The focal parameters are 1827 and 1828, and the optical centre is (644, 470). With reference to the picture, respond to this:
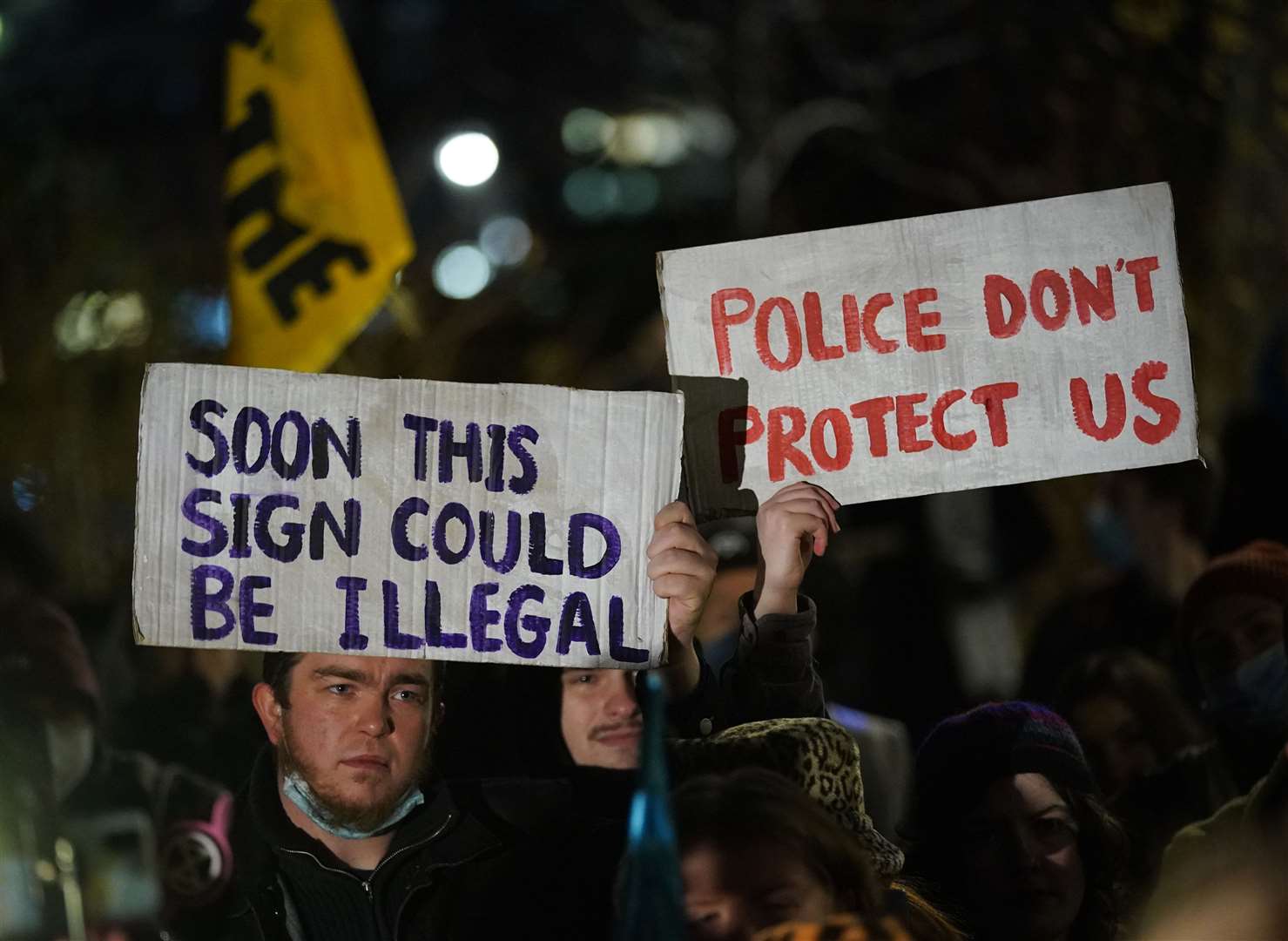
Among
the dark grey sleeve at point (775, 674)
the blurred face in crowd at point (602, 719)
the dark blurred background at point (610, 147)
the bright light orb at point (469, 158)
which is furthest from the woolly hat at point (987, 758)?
→ the bright light orb at point (469, 158)

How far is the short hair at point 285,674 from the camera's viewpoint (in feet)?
9.70

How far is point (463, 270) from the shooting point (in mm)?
20906

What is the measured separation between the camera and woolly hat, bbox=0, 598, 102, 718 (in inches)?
153

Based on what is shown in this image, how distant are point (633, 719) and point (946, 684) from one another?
286 cm

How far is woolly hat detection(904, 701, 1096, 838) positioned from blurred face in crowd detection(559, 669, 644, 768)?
1.72 feet

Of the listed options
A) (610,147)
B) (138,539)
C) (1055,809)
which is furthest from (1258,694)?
(610,147)

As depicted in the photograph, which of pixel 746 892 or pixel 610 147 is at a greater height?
pixel 610 147

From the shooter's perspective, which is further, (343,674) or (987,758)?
(987,758)

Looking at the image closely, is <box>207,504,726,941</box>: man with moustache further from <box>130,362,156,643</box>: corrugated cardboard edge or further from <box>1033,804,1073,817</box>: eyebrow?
<box>1033,804,1073,817</box>: eyebrow

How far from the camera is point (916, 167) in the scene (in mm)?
13422

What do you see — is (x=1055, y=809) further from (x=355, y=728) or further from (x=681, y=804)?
(x=355, y=728)

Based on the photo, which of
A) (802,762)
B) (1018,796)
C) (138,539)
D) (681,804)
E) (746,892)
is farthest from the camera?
(1018,796)

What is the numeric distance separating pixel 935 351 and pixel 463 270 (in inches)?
708

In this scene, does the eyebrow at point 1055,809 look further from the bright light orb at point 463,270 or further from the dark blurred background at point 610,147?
the bright light orb at point 463,270
